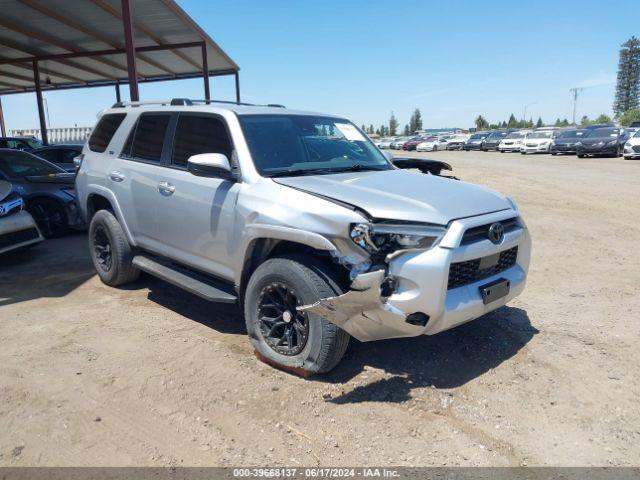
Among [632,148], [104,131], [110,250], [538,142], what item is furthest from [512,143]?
[110,250]

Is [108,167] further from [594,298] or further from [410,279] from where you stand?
[594,298]

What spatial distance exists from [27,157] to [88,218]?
4.07 m

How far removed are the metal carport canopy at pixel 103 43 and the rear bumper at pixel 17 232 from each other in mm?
5405

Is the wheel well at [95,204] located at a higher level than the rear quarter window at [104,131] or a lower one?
lower

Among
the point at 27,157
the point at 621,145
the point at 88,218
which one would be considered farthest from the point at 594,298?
the point at 621,145

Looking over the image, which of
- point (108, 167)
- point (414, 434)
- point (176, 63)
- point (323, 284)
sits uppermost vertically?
point (176, 63)

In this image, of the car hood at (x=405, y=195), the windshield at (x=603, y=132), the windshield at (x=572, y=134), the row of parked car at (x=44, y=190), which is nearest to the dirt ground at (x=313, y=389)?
the car hood at (x=405, y=195)

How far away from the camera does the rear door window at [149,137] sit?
183 inches

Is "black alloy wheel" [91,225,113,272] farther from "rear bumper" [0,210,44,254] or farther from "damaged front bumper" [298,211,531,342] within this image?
"damaged front bumper" [298,211,531,342]

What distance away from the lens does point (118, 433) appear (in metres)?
2.80

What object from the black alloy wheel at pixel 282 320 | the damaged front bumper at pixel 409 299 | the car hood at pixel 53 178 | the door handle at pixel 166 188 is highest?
the door handle at pixel 166 188

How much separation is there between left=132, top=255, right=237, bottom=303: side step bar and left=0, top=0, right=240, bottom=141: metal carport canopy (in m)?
7.64

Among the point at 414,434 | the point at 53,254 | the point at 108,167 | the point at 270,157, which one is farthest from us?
the point at 53,254

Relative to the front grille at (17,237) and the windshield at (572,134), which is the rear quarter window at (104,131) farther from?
the windshield at (572,134)
